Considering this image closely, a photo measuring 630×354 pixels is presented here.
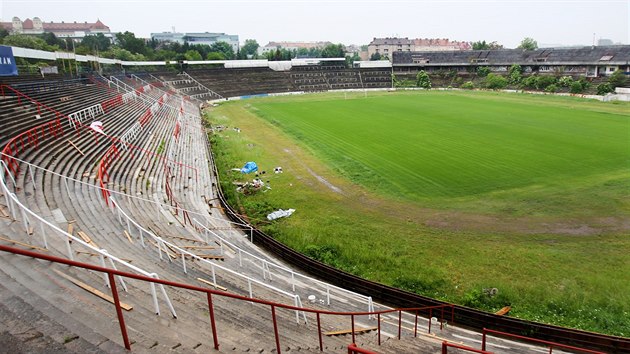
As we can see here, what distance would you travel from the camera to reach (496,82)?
288 feet

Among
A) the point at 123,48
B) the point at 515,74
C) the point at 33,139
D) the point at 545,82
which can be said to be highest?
the point at 123,48

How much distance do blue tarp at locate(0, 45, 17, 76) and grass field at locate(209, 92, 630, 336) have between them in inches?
633

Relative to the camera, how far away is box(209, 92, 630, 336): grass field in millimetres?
15141

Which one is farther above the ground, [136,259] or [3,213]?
[3,213]

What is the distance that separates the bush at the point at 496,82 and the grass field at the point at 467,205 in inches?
1600

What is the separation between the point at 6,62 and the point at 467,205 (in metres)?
32.5

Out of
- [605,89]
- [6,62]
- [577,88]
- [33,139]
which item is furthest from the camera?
[577,88]

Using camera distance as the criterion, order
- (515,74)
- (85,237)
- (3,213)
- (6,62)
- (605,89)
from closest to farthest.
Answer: (3,213), (85,237), (6,62), (605,89), (515,74)

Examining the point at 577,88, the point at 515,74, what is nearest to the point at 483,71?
the point at 515,74

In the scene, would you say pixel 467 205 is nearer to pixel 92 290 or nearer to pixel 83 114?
pixel 92 290

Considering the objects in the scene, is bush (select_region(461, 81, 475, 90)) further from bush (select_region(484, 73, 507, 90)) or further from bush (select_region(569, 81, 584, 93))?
bush (select_region(569, 81, 584, 93))

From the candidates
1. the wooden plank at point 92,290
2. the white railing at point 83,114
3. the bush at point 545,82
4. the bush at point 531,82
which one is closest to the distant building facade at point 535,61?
the bush at point 545,82

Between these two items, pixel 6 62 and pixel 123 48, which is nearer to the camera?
pixel 6 62

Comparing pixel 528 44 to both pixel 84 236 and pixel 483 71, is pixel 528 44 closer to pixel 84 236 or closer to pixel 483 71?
pixel 483 71
